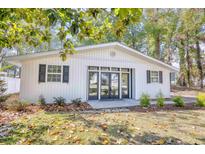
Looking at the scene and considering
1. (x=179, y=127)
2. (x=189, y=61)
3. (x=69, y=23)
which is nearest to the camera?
(x=69, y=23)

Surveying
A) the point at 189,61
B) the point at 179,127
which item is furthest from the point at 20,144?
the point at 189,61

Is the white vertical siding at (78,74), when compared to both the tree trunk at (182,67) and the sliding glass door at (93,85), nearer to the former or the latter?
the sliding glass door at (93,85)

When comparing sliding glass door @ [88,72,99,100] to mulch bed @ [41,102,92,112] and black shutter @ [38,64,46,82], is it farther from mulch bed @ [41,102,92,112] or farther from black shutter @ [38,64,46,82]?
black shutter @ [38,64,46,82]

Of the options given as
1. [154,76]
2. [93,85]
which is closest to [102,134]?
[93,85]

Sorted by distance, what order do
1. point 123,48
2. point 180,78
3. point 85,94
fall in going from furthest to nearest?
point 180,78
point 123,48
point 85,94

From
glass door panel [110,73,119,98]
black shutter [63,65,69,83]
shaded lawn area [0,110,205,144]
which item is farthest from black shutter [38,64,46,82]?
shaded lawn area [0,110,205,144]

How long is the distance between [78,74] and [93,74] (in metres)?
1.14

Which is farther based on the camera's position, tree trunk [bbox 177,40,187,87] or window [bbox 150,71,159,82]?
tree trunk [bbox 177,40,187,87]

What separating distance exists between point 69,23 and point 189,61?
2635 centimetres

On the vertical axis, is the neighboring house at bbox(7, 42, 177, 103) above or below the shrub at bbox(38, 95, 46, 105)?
above

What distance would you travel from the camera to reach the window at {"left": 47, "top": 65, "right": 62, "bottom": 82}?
1056cm

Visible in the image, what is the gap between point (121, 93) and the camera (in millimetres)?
12734

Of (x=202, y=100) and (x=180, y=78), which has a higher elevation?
(x=180, y=78)
